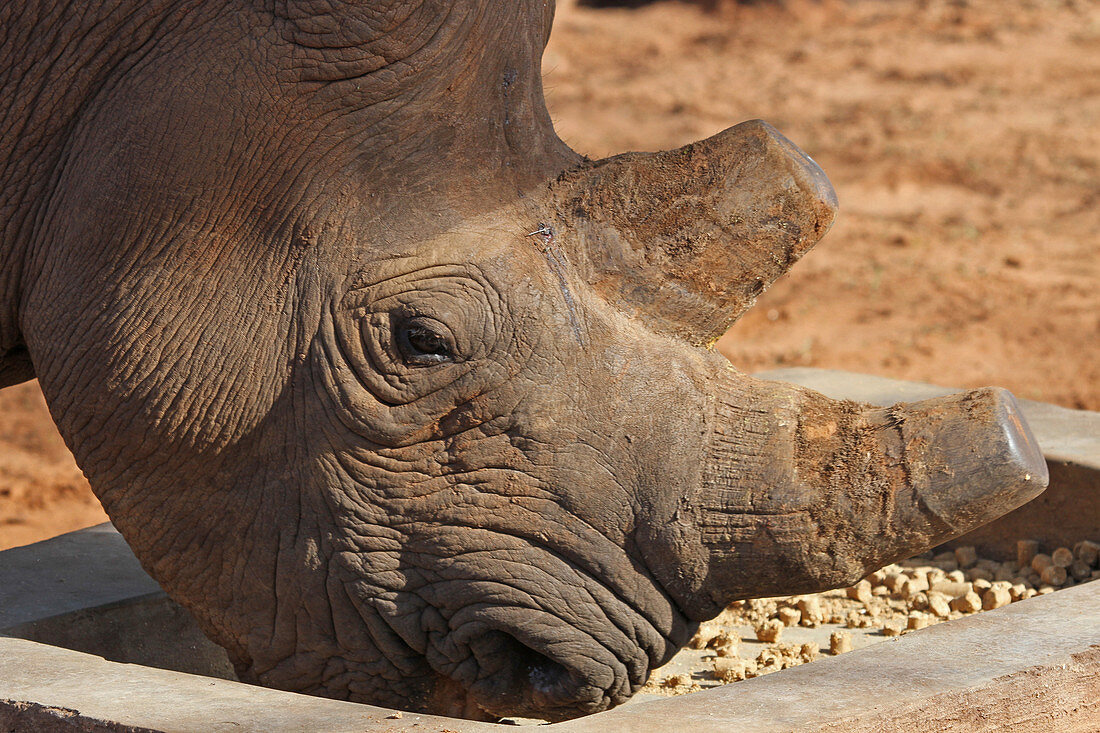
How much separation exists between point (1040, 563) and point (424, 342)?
227cm

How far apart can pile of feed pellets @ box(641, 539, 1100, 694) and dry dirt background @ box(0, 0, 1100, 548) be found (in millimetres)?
1508

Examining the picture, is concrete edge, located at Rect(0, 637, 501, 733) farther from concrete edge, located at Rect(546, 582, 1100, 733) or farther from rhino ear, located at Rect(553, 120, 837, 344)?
rhino ear, located at Rect(553, 120, 837, 344)

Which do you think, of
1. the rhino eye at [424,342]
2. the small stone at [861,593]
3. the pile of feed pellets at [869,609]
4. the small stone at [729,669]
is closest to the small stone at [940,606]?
the pile of feed pellets at [869,609]

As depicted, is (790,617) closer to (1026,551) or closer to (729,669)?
(729,669)

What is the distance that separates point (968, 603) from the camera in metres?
4.05

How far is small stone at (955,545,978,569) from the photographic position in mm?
4520

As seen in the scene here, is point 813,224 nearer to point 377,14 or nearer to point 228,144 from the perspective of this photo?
point 377,14

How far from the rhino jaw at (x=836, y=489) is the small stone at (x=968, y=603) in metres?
1.34

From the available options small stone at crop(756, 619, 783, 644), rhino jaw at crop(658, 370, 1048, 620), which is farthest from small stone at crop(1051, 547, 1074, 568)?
rhino jaw at crop(658, 370, 1048, 620)

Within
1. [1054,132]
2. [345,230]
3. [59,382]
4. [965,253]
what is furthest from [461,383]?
[1054,132]

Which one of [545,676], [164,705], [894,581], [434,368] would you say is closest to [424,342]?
[434,368]

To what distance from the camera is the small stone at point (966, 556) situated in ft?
14.8

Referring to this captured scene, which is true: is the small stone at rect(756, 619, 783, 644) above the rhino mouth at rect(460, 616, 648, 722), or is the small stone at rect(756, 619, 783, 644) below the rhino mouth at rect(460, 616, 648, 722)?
above

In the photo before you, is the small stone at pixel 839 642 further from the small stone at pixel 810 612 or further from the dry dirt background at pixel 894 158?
the dry dirt background at pixel 894 158
